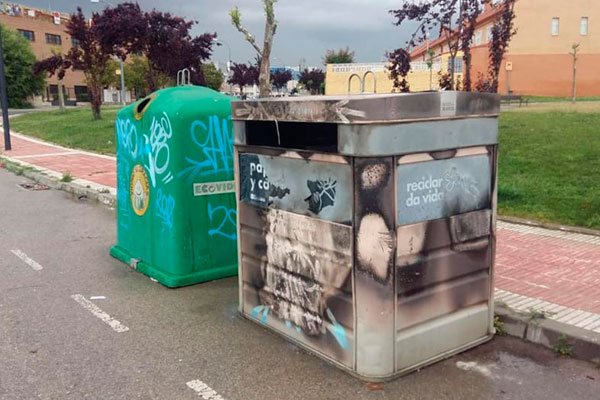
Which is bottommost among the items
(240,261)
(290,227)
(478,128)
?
(240,261)

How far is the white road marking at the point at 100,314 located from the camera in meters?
4.33

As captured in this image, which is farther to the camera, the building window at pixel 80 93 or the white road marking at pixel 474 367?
the building window at pixel 80 93

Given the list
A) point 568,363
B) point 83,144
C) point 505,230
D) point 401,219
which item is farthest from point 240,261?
point 83,144

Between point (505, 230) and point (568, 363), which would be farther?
point (505, 230)

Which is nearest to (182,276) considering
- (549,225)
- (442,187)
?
(442,187)

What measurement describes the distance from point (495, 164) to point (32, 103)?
6788 centimetres

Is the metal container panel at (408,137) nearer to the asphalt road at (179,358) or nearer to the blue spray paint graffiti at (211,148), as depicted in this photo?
the asphalt road at (179,358)

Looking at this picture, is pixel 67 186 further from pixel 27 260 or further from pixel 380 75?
pixel 380 75

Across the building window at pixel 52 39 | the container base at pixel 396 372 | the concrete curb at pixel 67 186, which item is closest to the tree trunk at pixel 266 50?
the concrete curb at pixel 67 186

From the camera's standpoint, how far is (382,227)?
3240 mm

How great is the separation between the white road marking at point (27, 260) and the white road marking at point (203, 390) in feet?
10.8

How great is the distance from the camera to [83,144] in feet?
60.8

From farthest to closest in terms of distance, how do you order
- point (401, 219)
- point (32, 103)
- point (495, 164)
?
point (32, 103) → point (495, 164) → point (401, 219)

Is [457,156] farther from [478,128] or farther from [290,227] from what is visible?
[290,227]
